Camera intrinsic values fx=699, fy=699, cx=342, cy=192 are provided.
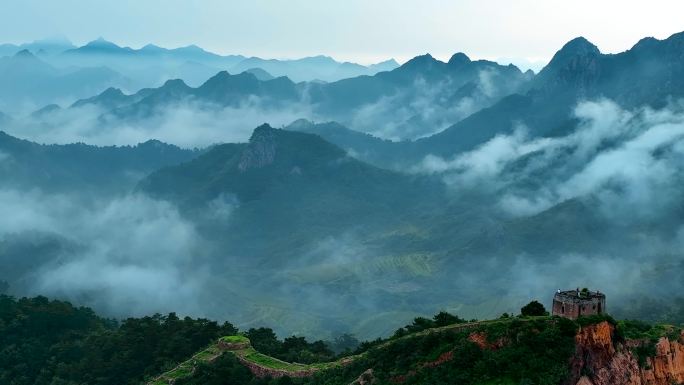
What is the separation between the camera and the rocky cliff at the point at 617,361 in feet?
116

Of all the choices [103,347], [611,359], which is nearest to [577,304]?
[611,359]

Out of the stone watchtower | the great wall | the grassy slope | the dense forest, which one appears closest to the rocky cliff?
the great wall

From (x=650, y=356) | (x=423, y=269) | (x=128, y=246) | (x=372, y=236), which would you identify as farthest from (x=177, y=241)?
(x=650, y=356)

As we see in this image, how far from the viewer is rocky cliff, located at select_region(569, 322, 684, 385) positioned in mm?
35281

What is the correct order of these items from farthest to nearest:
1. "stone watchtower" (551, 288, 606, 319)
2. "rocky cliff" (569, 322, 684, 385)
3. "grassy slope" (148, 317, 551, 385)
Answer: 1. "grassy slope" (148, 317, 551, 385)
2. "stone watchtower" (551, 288, 606, 319)
3. "rocky cliff" (569, 322, 684, 385)

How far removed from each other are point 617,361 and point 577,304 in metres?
3.99

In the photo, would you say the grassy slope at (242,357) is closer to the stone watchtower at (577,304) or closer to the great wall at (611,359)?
the great wall at (611,359)

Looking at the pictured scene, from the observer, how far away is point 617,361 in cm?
3678

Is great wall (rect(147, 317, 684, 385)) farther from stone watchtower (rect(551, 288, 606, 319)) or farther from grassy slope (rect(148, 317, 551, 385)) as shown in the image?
grassy slope (rect(148, 317, 551, 385))

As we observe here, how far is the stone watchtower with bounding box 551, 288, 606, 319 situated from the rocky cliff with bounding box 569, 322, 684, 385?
241cm

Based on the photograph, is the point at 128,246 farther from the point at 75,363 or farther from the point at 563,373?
the point at 563,373

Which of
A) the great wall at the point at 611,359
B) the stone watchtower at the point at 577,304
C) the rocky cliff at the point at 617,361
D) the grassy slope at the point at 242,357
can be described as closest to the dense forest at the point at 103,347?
the grassy slope at the point at 242,357

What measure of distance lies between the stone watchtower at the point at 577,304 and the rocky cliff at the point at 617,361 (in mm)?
2409

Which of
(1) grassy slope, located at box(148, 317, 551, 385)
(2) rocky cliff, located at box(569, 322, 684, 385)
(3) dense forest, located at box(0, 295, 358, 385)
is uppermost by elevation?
(3) dense forest, located at box(0, 295, 358, 385)
